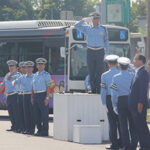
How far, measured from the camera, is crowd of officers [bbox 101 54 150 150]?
13023mm

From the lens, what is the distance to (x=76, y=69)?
23.4 metres

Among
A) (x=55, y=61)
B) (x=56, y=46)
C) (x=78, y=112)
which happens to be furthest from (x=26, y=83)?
(x=56, y=46)

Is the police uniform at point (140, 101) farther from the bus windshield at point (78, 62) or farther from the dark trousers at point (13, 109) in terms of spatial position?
the bus windshield at point (78, 62)

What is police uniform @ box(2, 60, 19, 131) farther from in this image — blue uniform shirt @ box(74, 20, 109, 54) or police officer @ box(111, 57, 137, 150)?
police officer @ box(111, 57, 137, 150)

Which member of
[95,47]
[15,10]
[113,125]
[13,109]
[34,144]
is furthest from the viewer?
[15,10]

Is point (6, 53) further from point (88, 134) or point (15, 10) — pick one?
point (15, 10)

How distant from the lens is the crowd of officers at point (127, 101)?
13.0m

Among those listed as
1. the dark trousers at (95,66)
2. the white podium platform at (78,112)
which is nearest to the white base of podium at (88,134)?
the white podium platform at (78,112)

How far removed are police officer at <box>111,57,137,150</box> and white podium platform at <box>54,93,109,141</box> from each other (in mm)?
2425

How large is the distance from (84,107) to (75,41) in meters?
7.14

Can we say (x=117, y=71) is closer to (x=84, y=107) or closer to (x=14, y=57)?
(x=84, y=107)

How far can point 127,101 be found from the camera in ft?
45.1

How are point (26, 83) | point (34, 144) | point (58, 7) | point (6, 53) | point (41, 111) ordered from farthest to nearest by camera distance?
point (58, 7)
point (6, 53)
point (26, 83)
point (41, 111)
point (34, 144)

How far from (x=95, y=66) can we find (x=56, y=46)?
743 centimetres
